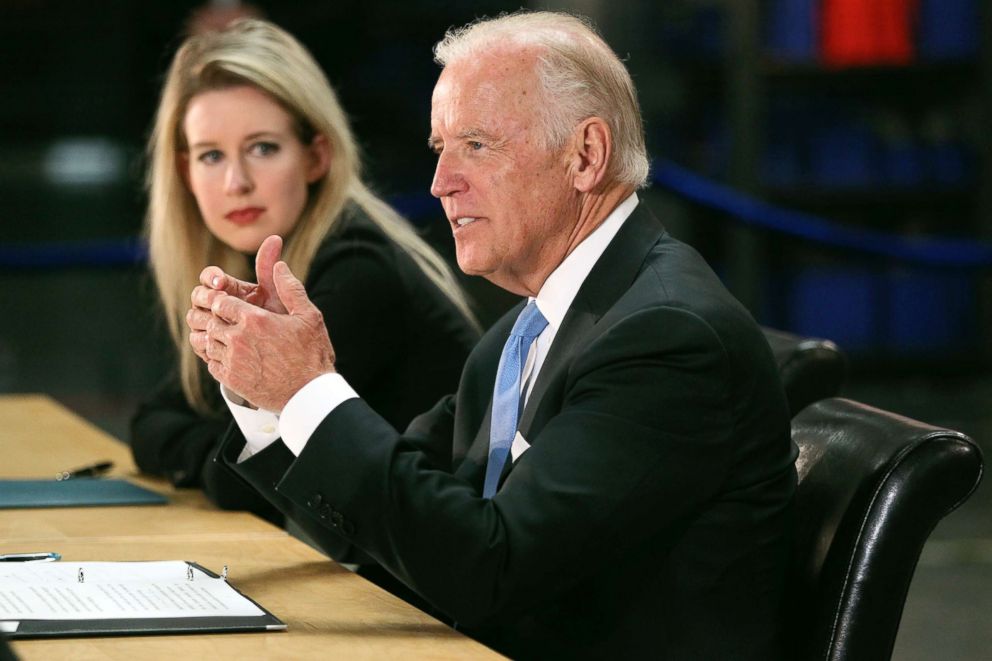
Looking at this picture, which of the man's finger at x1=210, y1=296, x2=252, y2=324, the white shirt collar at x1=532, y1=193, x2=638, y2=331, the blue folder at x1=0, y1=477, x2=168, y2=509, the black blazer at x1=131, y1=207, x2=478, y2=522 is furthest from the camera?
the black blazer at x1=131, y1=207, x2=478, y2=522

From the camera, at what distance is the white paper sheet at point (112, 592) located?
1.62 metres

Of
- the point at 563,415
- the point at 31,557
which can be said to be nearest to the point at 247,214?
the point at 31,557

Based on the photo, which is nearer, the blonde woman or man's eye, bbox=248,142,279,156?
the blonde woman

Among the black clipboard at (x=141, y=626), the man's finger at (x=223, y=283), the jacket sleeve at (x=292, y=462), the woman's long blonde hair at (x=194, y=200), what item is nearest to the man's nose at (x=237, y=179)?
the woman's long blonde hair at (x=194, y=200)

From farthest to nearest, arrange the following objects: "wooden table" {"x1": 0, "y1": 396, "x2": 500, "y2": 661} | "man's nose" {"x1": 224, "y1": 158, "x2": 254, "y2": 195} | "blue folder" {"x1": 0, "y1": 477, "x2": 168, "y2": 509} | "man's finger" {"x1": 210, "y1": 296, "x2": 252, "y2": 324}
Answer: "man's nose" {"x1": 224, "y1": 158, "x2": 254, "y2": 195}
"blue folder" {"x1": 0, "y1": 477, "x2": 168, "y2": 509}
"man's finger" {"x1": 210, "y1": 296, "x2": 252, "y2": 324}
"wooden table" {"x1": 0, "y1": 396, "x2": 500, "y2": 661}

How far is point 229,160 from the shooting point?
2.78 m

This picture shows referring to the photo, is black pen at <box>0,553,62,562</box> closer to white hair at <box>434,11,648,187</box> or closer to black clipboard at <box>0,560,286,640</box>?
black clipboard at <box>0,560,286,640</box>

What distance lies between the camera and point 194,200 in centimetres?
296

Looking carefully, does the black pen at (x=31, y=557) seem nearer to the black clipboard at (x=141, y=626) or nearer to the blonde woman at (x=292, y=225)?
the black clipboard at (x=141, y=626)

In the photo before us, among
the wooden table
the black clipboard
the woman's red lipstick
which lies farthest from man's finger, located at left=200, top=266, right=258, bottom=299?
the woman's red lipstick

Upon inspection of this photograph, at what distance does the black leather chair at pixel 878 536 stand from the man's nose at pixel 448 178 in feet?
1.91

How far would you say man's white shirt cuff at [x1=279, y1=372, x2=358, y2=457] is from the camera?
172 cm

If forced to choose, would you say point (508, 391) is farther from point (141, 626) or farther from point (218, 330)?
point (141, 626)

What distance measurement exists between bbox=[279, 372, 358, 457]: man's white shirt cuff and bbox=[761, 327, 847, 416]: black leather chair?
3.18ft
